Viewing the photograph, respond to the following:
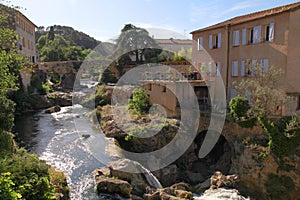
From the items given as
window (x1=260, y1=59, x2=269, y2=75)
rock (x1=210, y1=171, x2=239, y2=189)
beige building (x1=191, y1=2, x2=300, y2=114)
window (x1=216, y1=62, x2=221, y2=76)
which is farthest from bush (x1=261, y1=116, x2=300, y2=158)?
window (x1=216, y1=62, x2=221, y2=76)

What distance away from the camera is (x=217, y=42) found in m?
22.8

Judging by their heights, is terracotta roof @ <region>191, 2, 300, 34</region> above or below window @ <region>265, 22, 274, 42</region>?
→ above

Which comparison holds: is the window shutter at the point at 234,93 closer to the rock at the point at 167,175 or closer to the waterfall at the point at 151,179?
the rock at the point at 167,175

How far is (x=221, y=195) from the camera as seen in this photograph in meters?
13.2

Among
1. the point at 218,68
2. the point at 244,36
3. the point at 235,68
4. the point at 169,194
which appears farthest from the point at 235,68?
the point at 169,194

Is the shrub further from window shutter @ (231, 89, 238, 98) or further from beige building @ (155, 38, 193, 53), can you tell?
beige building @ (155, 38, 193, 53)

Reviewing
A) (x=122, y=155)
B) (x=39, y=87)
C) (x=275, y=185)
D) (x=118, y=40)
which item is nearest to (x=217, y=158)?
(x=275, y=185)

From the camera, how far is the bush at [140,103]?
21969 mm

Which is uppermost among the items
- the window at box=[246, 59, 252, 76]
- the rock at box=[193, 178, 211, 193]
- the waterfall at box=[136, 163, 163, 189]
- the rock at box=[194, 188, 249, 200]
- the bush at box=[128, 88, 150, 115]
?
the window at box=[246, 59, 252, 76]

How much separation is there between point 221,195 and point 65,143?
12695 millimetres

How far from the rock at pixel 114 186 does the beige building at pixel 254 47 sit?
10882 mm

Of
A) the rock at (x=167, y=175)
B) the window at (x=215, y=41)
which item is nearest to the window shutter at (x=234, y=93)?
the window at (x=215, y=41)

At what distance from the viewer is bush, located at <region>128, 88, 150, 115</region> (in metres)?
22.0

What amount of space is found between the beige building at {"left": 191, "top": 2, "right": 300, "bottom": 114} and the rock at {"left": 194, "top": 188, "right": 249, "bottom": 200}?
6496 millimetres
